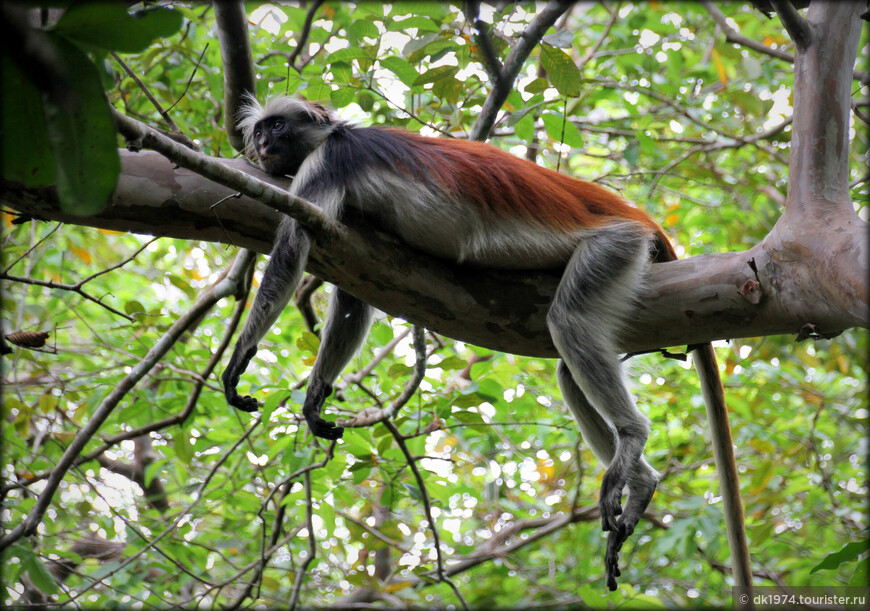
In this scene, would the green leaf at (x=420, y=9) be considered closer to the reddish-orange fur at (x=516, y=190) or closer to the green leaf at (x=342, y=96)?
the green leaf at (x=342, y=96)

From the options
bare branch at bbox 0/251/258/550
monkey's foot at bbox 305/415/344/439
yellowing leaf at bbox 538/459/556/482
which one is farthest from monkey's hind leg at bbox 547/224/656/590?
yellowing leaf at bbox 538/459/556/482

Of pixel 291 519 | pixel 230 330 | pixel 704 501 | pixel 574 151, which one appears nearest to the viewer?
pixel 230 330

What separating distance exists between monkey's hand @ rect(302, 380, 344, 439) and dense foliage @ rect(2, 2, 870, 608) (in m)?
0.20

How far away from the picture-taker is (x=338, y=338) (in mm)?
4238

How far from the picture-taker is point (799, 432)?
689cm

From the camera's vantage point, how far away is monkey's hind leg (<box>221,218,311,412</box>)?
3.29 metres

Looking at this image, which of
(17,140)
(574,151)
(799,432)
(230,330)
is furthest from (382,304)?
(799,432)

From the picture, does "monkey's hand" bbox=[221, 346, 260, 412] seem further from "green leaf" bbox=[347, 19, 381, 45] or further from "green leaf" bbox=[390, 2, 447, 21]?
"green leaf" bbox=[390, 2, 447, 21]

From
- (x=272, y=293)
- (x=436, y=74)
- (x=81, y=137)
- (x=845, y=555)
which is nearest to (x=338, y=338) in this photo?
(x=272, y=293)

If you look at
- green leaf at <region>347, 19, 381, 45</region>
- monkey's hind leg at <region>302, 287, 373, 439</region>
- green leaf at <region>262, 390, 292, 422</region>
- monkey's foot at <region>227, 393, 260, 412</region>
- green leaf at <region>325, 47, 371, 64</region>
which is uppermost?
green leaf at <region>347, 19, 381, 45</region>

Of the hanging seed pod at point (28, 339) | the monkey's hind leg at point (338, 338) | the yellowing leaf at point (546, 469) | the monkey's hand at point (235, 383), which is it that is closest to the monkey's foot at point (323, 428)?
the monkey's hind leg at point (338, 338)

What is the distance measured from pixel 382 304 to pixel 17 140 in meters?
2.56

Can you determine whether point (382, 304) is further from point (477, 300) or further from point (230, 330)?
point (230, 330)

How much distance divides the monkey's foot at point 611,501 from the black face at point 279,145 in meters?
2.95
